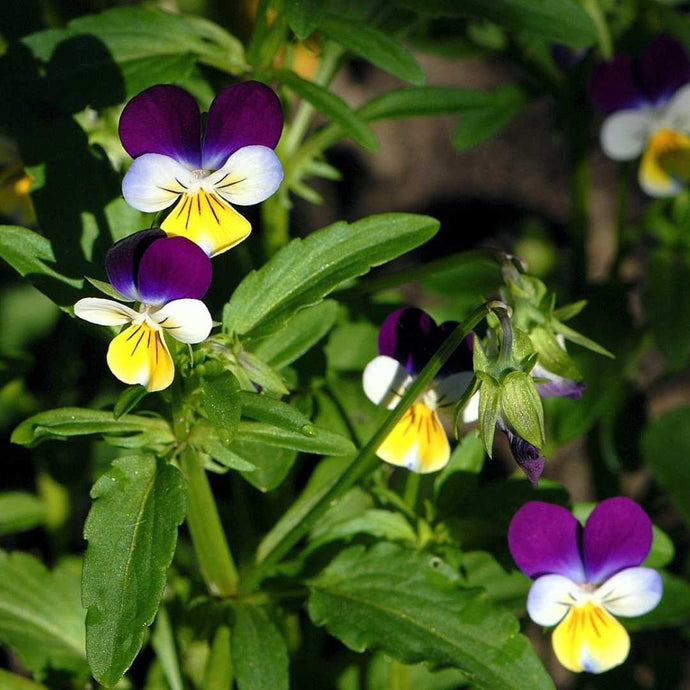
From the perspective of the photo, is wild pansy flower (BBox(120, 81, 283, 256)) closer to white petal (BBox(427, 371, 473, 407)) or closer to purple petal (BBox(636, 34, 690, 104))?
white petal (BBox(427, 371, 473, 407))

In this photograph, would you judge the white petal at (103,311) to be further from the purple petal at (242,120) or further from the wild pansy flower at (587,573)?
the wild pansy flower at (587,573)

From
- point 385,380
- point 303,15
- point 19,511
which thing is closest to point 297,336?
point 385,380

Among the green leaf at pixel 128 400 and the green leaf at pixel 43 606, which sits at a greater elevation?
the green leaf at pixel 128 400

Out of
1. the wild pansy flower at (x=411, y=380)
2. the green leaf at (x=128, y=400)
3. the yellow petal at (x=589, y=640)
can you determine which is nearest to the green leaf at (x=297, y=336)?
the wild pansy flower at (x=411, y=380)

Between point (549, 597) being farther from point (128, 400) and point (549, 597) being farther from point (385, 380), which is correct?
point (128, 400)

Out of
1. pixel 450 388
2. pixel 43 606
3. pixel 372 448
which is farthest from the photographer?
pixel 43 606

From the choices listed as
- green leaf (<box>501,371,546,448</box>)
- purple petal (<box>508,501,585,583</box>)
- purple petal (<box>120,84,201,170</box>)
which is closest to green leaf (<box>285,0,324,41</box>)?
purple petal (<box>120,84,201,170</box>)

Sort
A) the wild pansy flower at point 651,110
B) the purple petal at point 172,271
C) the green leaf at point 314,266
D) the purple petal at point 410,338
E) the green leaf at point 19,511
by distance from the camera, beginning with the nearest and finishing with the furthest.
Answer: the purple petal at point 172,271 → the green leaf at point 314,266 → the purple petal at point 410,338 → the green leaf at point 19,511 → the wild pansy flower at point 651,110

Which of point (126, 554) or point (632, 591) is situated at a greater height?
point (126, 554)
